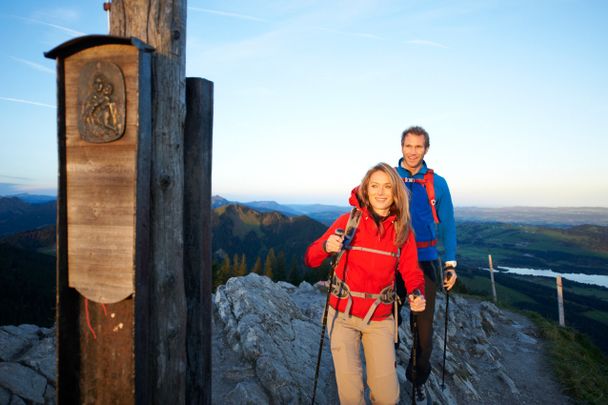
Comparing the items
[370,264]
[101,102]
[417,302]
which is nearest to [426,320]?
[417,302]

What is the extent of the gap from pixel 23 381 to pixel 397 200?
6165 millimetres

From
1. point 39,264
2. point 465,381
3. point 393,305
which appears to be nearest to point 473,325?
point 465,381

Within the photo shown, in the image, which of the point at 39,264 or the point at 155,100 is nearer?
the point at 155,100

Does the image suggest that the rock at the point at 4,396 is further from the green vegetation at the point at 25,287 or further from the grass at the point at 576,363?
the green vegetation at the point at 25,287

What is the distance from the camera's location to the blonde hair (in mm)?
4031

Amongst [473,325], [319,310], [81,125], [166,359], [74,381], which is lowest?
[473,325]

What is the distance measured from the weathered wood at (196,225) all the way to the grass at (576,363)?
1127cm

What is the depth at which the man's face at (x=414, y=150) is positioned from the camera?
17.0ft

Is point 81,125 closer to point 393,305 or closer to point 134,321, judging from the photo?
point 134,321

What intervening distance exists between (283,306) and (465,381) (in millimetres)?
5241

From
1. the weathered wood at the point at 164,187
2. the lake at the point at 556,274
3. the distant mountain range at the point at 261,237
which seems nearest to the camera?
the weathered wood at the point at 164,187

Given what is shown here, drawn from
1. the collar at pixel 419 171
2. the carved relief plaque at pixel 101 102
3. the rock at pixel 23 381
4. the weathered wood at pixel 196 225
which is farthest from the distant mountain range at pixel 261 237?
the carved relief plaque at pixel 101 102

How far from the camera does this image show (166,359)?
8.85ft

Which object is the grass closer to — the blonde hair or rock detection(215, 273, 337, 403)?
rock detection(215, 273, 337, 403)
